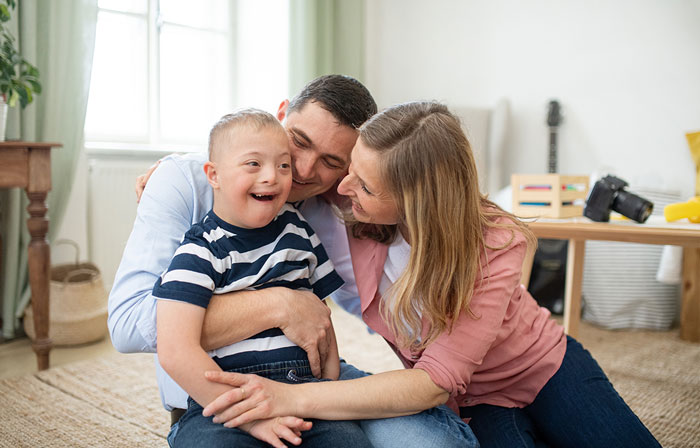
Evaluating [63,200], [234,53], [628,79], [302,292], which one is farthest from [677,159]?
[63,200]

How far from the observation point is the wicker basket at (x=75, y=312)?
2426 millimetres

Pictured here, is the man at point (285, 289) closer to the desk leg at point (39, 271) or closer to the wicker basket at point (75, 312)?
the desk leg at point (39, 271)

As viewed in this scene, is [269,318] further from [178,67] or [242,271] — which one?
[178,67]

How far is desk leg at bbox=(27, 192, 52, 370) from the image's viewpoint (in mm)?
2131

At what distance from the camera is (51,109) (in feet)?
8.14

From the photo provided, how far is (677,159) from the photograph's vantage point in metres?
3.17

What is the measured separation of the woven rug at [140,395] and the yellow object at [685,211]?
64 centimetres

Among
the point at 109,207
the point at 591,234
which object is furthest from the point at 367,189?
the point at 109,207

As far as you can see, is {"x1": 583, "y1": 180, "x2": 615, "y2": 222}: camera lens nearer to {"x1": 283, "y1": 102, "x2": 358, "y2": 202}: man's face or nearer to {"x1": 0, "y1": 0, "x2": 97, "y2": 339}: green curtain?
{"x1": 283, "y1": 102, "x2": 358, "y2": 202}: man's face

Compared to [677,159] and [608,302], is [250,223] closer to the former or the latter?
[608,302]

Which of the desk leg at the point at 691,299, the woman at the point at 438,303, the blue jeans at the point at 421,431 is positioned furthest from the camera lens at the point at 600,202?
the desk leg at the point at 691,299

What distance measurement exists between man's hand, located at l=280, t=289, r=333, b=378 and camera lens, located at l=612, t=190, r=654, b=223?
1171mm

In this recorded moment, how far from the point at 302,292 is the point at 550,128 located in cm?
272

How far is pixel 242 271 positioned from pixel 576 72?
9.53 ft
